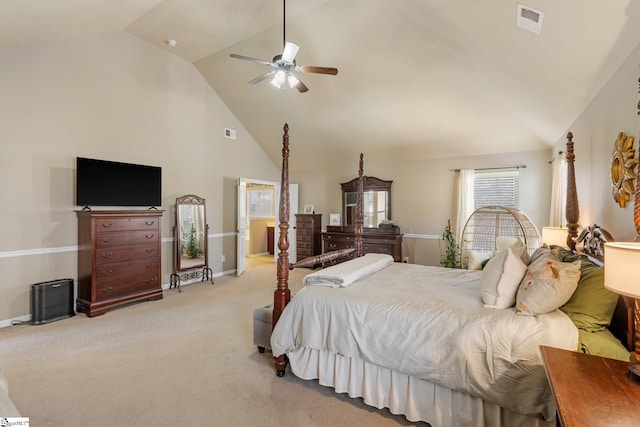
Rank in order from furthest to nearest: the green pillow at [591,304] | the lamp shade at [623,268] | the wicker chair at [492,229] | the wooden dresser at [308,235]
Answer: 1. the wooden dresser at [308,235]
2. the wicker chair at [492,229]
3. the green pillow at [591,304]
4. the lamp shade at [623,268]

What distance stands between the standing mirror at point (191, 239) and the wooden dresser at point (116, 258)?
676mm

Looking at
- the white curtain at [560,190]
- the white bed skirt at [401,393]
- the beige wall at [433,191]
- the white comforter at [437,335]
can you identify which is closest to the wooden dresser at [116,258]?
the white comforter at [437,335]

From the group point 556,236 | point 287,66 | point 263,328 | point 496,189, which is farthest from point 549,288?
point 496,189

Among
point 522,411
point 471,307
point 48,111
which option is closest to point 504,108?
point 471,307

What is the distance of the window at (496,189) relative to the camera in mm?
5414

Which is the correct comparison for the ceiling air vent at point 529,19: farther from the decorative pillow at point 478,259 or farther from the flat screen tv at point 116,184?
the flat screen tv at point 116,184

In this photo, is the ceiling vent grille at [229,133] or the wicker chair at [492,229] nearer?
the wicker chair at [492,229]

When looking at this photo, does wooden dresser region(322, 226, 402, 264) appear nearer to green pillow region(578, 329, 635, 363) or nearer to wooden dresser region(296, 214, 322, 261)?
wooden dresser region(296, 214, 322, 261)

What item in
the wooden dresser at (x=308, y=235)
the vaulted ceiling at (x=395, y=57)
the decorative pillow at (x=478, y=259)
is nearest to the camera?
the vaulted ceiling at (x=395, y=57)

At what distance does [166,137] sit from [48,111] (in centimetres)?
157

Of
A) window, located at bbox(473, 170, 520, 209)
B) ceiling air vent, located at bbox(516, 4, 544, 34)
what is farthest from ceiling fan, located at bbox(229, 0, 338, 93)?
window, located at bbox(473, 170, 520, 209)

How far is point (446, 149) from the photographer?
574 cm

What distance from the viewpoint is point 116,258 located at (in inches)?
164

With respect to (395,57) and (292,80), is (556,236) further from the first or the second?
(292,80)
